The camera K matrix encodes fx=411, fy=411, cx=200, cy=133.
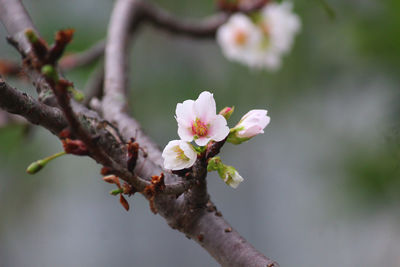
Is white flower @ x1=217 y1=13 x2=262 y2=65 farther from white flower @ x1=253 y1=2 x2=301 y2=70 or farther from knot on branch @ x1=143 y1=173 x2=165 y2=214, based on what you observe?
knot on branch @ x1=143 y1=173 x2=165 y2=214

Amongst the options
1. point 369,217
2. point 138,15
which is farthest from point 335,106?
point 138,15

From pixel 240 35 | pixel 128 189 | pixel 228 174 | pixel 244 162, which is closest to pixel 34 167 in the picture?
pixel 128 189

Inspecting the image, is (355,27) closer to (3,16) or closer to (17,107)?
(3,16)

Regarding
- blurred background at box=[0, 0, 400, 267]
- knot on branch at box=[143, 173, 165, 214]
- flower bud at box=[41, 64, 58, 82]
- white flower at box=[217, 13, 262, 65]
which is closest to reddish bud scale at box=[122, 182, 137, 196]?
knot on branch at box=[143, 173, 165, 214]

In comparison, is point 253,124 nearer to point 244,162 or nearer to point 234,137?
point 234,137

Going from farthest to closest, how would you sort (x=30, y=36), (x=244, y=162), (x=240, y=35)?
(x=244, y=162) < (x=240, y=35) < (x=30, y=36)
